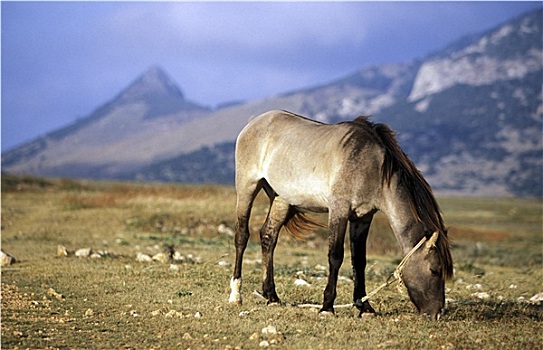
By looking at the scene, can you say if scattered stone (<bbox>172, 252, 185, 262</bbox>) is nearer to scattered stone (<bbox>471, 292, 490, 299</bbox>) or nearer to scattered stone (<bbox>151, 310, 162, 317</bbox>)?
scattered stone (<bbox>151, 310, 162, 317</bbox>)

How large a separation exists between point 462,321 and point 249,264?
7309 millimetres

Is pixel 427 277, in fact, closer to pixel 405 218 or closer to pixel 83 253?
pixel 405 218

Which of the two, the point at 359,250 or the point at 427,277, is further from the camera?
the point at 359,250

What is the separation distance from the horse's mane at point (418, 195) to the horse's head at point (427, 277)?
0.09 m

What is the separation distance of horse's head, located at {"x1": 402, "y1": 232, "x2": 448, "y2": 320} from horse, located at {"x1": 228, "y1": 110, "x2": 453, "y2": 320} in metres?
0.01

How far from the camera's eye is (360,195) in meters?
9.18

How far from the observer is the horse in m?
9.03

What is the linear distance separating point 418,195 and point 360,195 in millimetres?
788

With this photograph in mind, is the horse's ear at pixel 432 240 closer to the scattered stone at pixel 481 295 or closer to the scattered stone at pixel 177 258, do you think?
the scattered stone at pixel 481 295

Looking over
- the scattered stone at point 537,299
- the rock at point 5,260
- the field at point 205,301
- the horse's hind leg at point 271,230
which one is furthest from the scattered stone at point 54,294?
the scattered stone at point 537,299

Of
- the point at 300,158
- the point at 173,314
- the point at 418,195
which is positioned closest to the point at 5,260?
the point at 173,314

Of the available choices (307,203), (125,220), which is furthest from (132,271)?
(125,220)

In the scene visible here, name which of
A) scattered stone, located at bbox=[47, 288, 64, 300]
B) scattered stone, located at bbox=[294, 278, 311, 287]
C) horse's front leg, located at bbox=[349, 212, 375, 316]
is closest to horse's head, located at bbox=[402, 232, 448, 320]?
horse's front leg, located at bbox=[349, 212, 375, 316]

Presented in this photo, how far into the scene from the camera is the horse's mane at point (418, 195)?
29.5 ft
